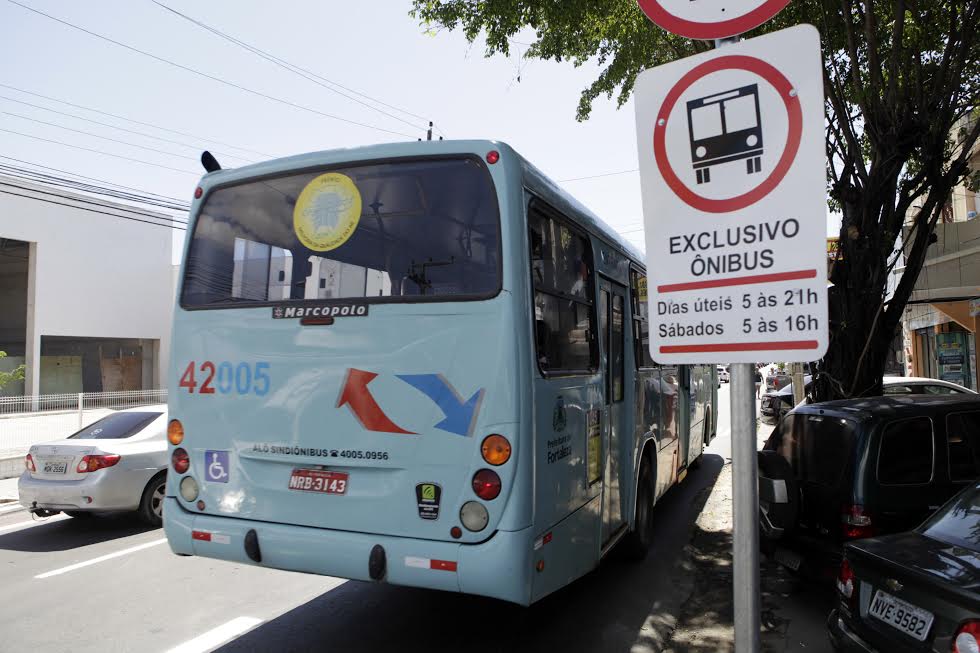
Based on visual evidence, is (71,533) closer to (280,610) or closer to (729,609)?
(280,610)

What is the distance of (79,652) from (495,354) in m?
3.53

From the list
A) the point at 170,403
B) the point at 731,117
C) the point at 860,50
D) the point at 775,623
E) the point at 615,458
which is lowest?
the point at 775,623

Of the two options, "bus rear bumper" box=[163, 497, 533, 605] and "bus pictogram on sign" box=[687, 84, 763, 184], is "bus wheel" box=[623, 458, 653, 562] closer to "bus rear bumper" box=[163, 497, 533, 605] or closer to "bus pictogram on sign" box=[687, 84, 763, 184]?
"bus rear bumper" box=[163, 497, 533, 605]

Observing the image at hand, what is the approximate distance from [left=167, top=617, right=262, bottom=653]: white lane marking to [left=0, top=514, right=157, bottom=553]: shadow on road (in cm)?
352

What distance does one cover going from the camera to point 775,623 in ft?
16.8

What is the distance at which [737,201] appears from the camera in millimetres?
2092

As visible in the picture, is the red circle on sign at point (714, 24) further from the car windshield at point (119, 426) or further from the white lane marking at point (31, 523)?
the white lane marking at point (31, 523)

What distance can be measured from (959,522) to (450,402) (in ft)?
9.38

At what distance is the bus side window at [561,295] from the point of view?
4.20m

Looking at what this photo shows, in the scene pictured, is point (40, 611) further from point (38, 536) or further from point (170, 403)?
point (38, 536)

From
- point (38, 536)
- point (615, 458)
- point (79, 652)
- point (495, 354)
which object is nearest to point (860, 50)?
point (615, 458)

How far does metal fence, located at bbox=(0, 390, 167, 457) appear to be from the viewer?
1430cm

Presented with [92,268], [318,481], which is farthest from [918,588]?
[92,268]

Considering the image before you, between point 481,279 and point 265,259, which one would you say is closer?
point 481,279
